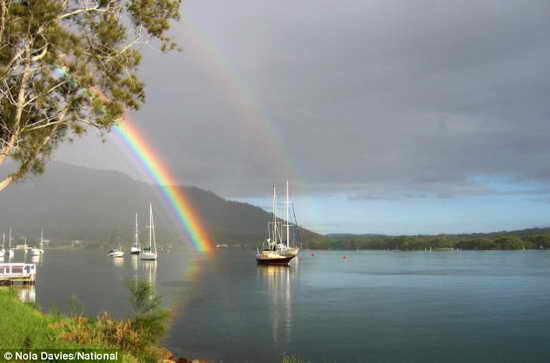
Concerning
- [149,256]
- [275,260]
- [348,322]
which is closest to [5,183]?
[348,322]

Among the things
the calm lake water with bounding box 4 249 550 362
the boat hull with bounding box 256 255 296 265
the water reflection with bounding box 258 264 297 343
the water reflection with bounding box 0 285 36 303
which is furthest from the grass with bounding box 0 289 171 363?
the boat hull with bounding box 256 255 296 265

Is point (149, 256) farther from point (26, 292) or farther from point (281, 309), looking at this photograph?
point (281, 309)

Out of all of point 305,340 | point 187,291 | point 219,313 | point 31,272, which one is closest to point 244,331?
point 305,340

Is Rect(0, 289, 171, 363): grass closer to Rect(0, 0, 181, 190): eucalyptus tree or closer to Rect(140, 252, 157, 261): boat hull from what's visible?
Rect(0, 0, 181, 190): eucalyptus tree

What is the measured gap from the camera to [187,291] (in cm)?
6178

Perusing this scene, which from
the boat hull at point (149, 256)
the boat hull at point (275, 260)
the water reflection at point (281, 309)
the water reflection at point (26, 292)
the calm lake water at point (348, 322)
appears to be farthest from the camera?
the boat hull at point (149, 256)

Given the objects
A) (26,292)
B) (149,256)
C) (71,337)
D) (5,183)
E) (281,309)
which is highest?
(5,183)

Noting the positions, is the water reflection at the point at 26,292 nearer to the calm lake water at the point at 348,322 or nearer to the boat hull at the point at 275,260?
the calm lake water at the point at 348,322

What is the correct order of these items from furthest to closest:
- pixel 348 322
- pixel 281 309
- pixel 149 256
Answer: pixel 149 256, pixel 281 309, pixel 348 322

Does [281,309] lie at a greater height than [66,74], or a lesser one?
lesser

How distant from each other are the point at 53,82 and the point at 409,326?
2850 cm

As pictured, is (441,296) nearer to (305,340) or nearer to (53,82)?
(305,340)

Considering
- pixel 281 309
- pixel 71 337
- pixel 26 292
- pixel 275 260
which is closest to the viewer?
pixel 71 337

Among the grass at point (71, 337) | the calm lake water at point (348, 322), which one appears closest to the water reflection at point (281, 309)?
the calm lake water at point (348, 322)
